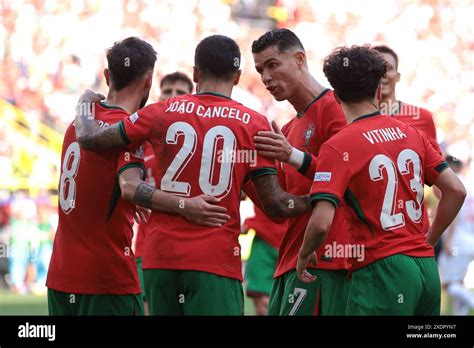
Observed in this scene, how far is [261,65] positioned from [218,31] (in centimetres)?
1649

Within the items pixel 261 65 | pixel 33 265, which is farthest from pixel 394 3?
pixel 261 65

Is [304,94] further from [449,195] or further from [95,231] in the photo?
[95,231]

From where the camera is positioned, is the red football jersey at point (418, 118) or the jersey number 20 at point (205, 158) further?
the red football jersey at point (418, 118)

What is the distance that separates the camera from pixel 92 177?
5.18 m

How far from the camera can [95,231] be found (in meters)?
5.16

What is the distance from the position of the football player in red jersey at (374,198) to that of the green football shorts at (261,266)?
3629mm

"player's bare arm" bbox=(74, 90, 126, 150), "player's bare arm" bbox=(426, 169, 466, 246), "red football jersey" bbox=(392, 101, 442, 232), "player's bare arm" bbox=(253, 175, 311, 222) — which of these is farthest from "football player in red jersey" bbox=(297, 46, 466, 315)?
"red football jersey" bbox=(392, 101, 442, 232)

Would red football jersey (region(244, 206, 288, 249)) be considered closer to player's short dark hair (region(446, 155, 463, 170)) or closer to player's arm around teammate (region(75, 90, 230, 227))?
player's short dark hair (region(446, 155, 463, 170))

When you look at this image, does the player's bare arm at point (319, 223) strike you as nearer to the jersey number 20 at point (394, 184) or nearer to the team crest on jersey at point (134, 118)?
the jersey number 20 at point (394, 184)

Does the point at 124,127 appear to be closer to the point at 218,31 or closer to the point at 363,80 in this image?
the point at 363,80

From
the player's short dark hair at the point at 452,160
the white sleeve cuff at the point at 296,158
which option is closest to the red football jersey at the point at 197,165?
the white sleeve cuff at the point at 296,158

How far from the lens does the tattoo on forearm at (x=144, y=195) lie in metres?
Result: 4.79

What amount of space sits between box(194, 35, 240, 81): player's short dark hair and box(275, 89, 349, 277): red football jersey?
776 millimetres

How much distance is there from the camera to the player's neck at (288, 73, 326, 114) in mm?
5633
